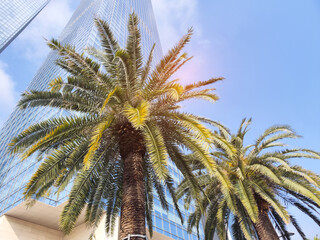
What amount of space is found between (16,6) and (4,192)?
9576 cm

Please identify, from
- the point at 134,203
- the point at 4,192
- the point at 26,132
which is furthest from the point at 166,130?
the point at 4,192

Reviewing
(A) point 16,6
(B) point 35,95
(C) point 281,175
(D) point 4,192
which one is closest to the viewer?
(B) point 35,95

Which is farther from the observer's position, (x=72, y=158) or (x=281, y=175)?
(x=281, y=175)

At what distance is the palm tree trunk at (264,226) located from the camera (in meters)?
10.3

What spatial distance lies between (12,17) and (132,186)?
341 ft

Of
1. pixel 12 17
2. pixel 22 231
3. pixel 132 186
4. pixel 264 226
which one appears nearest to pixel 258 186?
pixel 264 226

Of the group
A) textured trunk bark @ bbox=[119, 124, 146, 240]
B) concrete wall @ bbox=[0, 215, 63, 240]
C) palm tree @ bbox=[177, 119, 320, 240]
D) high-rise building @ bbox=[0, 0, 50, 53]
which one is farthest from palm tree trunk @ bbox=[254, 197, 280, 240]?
high-rise building @ bbox=[0, 0, 50, 53]

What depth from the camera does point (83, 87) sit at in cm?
790

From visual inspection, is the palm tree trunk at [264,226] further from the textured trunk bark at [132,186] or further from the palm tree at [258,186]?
the textured trunk bark at [132,186]

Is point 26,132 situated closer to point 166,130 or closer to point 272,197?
point 166,130

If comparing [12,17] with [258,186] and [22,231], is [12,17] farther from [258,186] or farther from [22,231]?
[258,186]

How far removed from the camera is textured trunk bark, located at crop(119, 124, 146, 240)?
6137 millimetres

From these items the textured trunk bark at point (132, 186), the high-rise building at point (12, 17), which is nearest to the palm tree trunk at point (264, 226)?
the textured trunk bark at point (132, 186)

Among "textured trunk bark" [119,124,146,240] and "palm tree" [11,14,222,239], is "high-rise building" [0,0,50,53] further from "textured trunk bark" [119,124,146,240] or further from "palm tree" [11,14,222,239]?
"textured trunk bark" [119,124,146,240]
